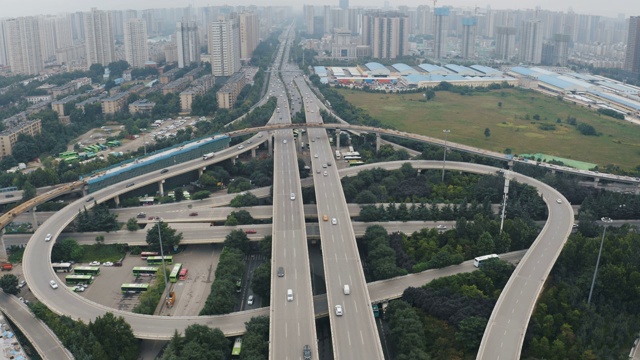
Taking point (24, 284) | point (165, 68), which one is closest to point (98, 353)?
point (24, 284)

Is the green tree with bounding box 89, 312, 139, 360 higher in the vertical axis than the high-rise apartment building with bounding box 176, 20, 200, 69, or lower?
lower

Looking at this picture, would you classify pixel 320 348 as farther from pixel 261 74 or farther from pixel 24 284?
pixel 261 74

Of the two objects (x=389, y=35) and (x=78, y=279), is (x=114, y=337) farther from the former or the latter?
(x=389, y=35)

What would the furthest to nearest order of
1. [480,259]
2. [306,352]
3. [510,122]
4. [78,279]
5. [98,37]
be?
[98,37] → [510,122] → [78,279] → [480,259] → [306,352]

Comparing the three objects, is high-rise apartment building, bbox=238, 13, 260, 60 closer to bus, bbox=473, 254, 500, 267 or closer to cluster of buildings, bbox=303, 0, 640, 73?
cluster of buildings, bbox=303, 0, 640, 73

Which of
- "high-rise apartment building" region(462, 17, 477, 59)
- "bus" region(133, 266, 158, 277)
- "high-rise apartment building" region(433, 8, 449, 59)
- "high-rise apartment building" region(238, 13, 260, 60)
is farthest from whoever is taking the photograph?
"high-rise apartment building" region(462, 17, 477, 59)

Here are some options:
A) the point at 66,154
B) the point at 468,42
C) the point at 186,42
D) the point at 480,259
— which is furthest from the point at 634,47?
the point at 66,154

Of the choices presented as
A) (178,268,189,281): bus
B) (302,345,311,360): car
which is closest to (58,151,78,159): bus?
(178,268,189,281): bus
